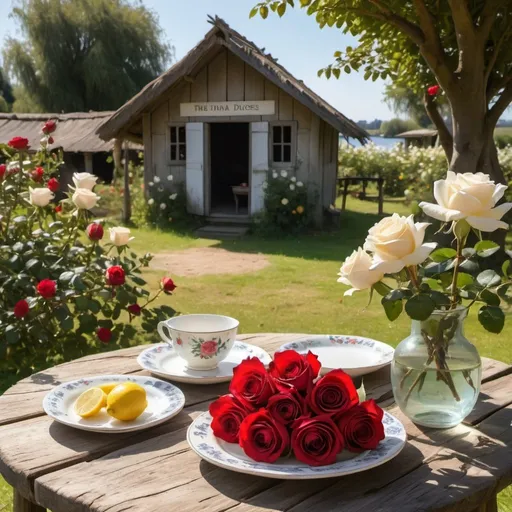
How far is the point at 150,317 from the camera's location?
15.1 feet

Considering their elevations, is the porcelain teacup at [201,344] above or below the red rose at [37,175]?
below

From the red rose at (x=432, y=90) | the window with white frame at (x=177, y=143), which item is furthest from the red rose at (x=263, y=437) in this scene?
the window with white frame at (x=177, y=143)

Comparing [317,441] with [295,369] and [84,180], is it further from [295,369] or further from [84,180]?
[84,180]

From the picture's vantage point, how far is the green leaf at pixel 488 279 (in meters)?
1.50

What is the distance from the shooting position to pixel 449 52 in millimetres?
8836

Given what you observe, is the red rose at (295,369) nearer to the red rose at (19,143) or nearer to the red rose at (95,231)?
the red rose at (95,231)

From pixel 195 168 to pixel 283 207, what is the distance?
195 cm

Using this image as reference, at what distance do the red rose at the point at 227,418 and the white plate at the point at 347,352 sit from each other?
54cm

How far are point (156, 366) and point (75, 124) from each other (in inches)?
704

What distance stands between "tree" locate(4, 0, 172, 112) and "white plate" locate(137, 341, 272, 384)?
27155 millimetres

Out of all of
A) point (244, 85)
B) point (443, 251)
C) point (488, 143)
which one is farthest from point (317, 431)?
point (244, 85)

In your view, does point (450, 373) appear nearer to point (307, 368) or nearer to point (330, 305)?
point (307, 368)

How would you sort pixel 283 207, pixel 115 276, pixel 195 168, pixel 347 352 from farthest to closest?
pixel 195 168
pixel 283 207
pixel 115 276
pixel 347 352

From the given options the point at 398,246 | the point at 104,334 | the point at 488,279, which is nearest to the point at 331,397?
the point at 398,246
